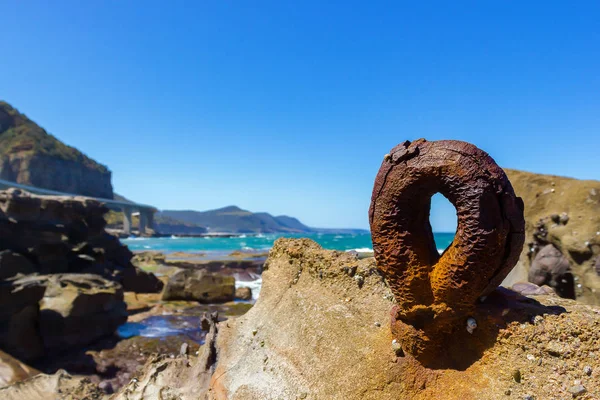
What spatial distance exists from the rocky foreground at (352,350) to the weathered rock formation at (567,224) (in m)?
3.70

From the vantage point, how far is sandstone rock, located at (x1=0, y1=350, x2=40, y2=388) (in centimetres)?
689

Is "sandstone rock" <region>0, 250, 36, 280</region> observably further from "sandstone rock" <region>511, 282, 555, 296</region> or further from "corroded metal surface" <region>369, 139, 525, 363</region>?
"sandstone rock" <region>511, 282, 555, 296</region>

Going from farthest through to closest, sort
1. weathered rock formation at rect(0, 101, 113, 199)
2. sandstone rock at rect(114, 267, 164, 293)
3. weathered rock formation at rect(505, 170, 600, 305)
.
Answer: weathered rock formation at rect(0, 101, 113, 199)
sandstone rock at rect(114, 267, 164, 293)
weathered rock formation at rect(505, 170, 600, 305)

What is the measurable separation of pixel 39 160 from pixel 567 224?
324ft

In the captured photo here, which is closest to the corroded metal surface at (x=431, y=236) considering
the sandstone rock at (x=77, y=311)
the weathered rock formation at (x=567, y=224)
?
the weathered rock formation at (x=567, y=224)

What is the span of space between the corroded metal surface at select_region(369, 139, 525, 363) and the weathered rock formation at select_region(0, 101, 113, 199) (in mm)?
97547

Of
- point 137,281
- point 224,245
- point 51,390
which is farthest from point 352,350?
point 224,245

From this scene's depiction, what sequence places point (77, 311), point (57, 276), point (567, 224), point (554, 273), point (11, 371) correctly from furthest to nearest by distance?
1. point (57, 276)
2. point (77, 311)
3. point (11, 371)
4. point (567, 224)
5. point (554, 273)

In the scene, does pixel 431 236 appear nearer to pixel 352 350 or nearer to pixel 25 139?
pixel 352 350

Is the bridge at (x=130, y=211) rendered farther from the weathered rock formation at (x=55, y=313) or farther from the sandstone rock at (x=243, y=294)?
the weathered rock formation at (x=55, y=313)

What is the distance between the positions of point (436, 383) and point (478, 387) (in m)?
0.26

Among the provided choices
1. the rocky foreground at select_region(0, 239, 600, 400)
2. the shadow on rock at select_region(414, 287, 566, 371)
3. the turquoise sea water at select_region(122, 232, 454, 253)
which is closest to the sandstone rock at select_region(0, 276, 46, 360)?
the rocky foreground at select_region(0, 239, 600, 400)

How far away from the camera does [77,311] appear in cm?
1065

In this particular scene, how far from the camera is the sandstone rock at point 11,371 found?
689 cm
